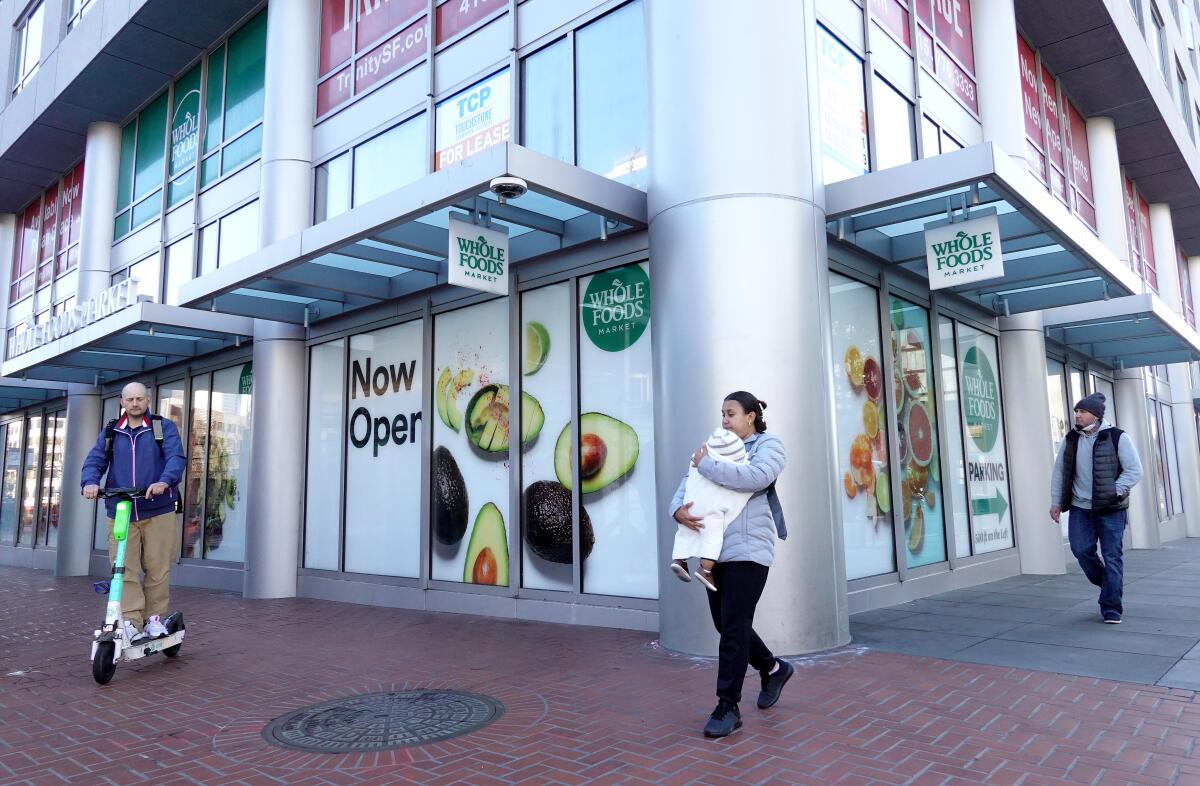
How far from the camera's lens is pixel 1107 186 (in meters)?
16.4

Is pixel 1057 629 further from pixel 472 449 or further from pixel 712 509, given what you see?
pixel 472 449

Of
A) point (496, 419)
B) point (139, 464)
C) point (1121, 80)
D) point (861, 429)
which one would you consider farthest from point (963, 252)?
point (1121, 80)

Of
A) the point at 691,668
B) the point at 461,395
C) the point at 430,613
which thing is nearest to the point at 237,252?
the point at 461,395

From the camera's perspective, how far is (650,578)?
303 inches

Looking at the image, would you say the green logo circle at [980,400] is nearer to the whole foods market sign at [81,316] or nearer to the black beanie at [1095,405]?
the black beanie at [1095,405]

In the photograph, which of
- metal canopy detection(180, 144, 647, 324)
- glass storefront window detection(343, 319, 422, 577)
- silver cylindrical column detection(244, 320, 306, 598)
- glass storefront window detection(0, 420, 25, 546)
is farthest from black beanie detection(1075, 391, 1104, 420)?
glass storefront window detection(0, 420, 25, 546)

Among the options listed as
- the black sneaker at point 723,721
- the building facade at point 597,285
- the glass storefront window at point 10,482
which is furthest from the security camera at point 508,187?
the glass storefront window at point 10,482

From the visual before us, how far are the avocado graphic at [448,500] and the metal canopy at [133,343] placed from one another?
4367 mm

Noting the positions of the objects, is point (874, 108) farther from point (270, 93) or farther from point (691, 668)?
point (270, 93)

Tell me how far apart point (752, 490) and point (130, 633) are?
16.4 ft

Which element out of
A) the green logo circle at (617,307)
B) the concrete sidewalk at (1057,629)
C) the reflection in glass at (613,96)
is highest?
the reflection in glass at (613,96)

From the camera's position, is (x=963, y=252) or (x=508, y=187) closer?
(x=508, y=187)

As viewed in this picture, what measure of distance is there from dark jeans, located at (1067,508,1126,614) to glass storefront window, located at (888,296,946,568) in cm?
181

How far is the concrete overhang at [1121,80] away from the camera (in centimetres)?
1373
